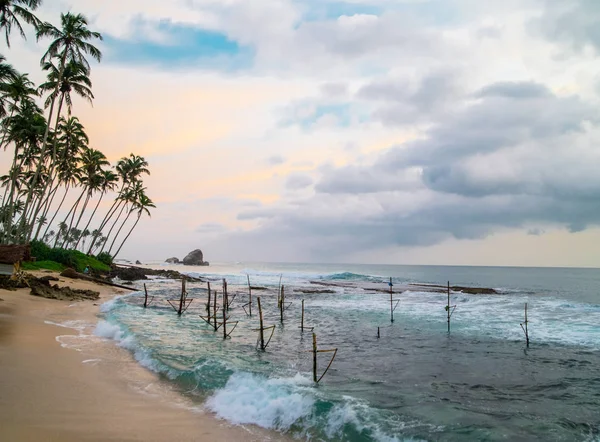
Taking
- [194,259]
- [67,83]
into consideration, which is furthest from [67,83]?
[194,259]

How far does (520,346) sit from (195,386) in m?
15.8

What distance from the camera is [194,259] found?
13675 cm

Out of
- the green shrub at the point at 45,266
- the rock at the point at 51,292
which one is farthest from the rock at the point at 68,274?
the rock at the point at 51,292

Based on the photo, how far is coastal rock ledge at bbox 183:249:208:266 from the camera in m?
136

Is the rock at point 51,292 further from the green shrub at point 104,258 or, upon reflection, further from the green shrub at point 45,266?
the green shrub at point 104,258

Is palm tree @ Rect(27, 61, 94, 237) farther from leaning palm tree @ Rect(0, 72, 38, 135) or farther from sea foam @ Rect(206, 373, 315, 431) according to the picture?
sea foam @ Rect(206, 373, 315, 431)

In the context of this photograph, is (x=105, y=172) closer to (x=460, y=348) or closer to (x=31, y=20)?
(x=31, y=20)

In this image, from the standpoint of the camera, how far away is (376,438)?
7.74m

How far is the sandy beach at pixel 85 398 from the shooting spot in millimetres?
6633

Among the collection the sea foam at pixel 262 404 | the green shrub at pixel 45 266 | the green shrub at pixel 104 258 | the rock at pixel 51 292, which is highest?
the green shrub at pixel 104 258

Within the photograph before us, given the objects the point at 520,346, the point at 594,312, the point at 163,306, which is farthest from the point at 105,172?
the point at 594,312

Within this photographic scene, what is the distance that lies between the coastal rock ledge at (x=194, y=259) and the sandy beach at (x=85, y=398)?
12549 centimetres

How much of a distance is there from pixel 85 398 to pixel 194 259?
133 m

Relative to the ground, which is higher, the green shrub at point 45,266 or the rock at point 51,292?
the green shrub at point 45,266
